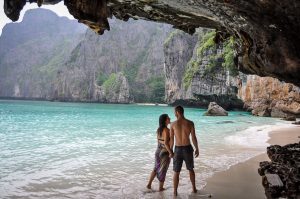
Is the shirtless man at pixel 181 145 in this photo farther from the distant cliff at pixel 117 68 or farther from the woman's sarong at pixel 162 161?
the distant cliff at pixel 117 68

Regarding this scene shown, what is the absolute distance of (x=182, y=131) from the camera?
6383 mm

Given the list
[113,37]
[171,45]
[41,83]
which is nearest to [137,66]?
[113,37]

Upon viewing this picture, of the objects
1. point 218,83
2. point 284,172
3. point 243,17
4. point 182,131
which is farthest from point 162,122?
point 218,83

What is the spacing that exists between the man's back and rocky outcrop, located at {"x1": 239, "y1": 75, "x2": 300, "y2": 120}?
2834cm

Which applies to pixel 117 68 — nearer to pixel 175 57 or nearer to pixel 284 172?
pixel 175 57

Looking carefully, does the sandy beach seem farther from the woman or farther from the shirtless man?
the woman

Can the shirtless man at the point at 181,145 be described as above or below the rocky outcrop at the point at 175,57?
below

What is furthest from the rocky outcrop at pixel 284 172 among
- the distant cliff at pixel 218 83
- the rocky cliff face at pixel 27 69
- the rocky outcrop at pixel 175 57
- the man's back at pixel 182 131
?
the rocky cliff face at pixel 27 69

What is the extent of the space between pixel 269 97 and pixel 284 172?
115ft

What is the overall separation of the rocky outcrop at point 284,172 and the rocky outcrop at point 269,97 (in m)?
26.8

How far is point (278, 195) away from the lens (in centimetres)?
537

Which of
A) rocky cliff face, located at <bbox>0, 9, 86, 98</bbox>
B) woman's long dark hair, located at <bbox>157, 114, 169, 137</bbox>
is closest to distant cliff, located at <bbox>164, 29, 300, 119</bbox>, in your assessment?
woman's long dark hair, located at <bbox>157, 114, 169, 137</bbox>

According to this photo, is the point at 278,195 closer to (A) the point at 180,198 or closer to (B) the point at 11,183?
(A) the point at 180,198

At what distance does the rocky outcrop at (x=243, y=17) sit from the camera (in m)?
4.82
